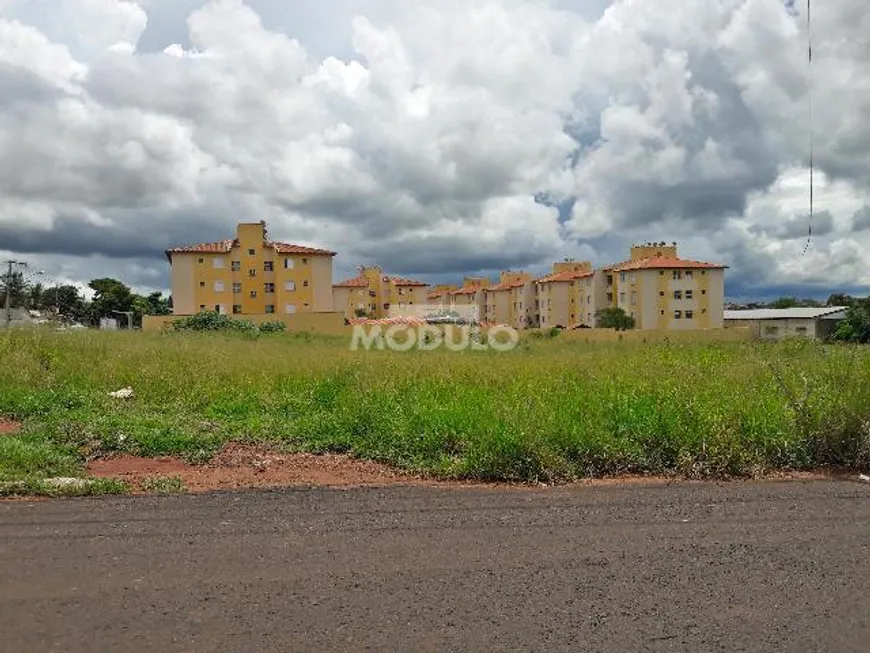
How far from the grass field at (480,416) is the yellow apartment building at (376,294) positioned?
64.0 m

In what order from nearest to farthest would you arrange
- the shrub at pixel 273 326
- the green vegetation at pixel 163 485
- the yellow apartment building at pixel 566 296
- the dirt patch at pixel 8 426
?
the green vegetation at pixel 163 485 < the dirt patch at pixel 8 426 < the shrub at pixel 273 326 < the yellow apartment building at pixel 566 296

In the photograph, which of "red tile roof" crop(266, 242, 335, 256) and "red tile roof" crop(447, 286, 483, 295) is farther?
"red tile roof" crop(447, 286, 483, 295)

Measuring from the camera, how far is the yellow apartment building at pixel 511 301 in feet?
304

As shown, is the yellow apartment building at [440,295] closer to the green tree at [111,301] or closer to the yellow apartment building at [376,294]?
the yellow apartment building at [376,294]

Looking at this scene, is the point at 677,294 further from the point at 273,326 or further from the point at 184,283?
the point at 184,283

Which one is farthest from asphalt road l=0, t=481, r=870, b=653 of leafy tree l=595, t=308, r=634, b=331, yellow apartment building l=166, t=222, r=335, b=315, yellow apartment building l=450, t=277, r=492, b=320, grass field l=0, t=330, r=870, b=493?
yellow apartment building l=450, t=277, r=492, b=320

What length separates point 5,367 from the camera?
39.7 feet

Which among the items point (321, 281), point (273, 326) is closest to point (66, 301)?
point (321, 281)

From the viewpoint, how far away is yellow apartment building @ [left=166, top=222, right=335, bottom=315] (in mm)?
58344

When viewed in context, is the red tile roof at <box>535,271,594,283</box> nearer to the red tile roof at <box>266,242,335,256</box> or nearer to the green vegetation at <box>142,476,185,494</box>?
the red tile roof at <box>266,242,335,256</box>

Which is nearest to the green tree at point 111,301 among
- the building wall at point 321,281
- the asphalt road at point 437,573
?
the building wall at point 321,281

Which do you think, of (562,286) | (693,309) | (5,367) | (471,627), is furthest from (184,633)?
(562,286)

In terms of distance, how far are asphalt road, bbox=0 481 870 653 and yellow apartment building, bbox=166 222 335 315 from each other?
54883mm

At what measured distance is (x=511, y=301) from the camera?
97.2 metres
